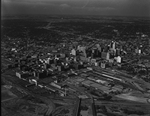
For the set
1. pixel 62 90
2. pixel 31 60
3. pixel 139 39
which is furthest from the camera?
pixel 139 39

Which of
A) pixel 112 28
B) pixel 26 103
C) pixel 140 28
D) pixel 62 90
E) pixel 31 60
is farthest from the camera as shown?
pixel 112 28

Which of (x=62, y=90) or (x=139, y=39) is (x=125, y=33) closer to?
(x=139, y=39)

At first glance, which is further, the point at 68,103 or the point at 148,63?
the point at 148,63

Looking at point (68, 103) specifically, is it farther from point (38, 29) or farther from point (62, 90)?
point (38, 29)

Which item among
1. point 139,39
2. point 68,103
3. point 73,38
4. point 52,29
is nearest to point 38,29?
point 52,29

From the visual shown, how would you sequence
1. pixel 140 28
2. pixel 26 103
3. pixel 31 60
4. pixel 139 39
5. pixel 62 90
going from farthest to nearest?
pixel 140 28, pixel 139 39, pixel 31 60, pixel 62 90, pixel 26 103

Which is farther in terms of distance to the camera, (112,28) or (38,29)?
(112,28)

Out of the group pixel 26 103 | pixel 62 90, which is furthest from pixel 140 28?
pixel 26 103

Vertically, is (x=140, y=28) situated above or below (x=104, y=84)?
above

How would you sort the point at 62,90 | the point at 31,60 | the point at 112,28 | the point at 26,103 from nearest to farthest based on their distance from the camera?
the point at 26,103
the point at 62,90
the point at 31,60
the point at 112,28
